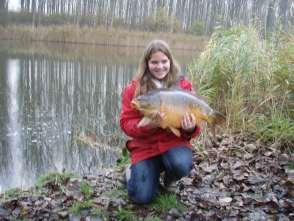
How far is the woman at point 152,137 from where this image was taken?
379 cm

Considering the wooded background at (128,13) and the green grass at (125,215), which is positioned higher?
the wooded background at (128,13)

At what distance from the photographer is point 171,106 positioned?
352cm

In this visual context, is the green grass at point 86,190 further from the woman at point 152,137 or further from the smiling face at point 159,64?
the smiling face at point 159,64

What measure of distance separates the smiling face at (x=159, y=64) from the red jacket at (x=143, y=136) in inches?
6.6

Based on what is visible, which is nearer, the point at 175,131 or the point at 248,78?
the point at 175,131

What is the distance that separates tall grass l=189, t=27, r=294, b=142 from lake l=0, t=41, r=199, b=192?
192cm

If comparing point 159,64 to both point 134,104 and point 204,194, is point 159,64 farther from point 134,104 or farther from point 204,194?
point 204,194

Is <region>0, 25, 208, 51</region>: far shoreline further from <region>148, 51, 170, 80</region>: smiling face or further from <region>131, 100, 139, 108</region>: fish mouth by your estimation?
<region>131, 100, 139, 108</region>: fish mouth

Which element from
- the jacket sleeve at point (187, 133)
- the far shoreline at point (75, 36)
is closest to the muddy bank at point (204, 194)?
the jacket sleeve at point (187, 133)

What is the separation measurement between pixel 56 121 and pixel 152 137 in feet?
21.6

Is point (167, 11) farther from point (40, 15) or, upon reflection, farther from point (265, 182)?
point (265, 182)

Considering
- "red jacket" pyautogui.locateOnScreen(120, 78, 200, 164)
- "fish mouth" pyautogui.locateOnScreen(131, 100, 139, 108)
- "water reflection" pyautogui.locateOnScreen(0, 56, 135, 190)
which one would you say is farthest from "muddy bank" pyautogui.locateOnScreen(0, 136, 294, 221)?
"water reflection" pyautogui.locateOnScreen(0, 56, 135, 190)

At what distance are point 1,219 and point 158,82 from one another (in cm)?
172

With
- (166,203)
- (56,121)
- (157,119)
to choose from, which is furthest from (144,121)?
(56,121)
